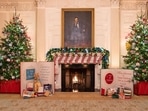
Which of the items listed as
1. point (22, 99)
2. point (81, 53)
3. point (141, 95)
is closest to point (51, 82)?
point (22, 99)

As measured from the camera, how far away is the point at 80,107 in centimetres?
930

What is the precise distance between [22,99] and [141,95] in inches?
192

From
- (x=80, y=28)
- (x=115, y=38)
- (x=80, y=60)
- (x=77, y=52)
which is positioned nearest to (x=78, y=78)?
(x=80, y=60)

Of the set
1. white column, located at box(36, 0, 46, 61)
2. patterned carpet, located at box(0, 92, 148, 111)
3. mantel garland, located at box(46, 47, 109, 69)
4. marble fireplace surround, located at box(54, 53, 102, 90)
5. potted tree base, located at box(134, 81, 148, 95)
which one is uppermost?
white column, located at box(36, 0, 46, 61)

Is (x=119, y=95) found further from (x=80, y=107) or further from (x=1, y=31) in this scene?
(x=1, y=31)

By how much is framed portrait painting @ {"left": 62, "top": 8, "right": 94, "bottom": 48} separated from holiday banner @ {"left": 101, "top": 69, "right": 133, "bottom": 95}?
272cm

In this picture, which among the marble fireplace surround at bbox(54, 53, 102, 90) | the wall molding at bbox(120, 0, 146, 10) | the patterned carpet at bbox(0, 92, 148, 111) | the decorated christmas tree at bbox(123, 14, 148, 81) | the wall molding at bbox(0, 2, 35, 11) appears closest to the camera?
the patterned carpet at bbox(0, 92, 148, 111)

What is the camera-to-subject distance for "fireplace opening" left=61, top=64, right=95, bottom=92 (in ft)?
48.1

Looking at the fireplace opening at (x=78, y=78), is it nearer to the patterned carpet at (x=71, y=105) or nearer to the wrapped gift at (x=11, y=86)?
the wrapped gift at (x=11, y=86)

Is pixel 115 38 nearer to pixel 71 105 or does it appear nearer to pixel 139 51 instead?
pixel 139 51

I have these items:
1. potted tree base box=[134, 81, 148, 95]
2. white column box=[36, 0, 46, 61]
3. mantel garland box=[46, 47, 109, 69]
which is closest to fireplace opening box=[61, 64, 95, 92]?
mantel garland box=[46, 47, 109, 69]

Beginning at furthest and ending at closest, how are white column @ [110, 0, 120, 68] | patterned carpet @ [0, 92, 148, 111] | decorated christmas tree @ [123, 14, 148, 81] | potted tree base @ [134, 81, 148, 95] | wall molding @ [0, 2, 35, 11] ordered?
wall molding @ [0, 2, 35, 11] → white column @ [110, 0, 120, 68] → decorated christmas tree @ [123, 14, 148, 81] → potted tree base @ [134, 81, 148, 95] → patterned carpet @ [0, 92, 148, 111]

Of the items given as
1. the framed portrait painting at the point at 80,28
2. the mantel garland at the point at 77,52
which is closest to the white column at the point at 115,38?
the mantel garland at the point at 77,52

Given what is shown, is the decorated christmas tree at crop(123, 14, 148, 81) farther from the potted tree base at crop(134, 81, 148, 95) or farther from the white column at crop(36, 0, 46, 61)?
the white column at crop(36, 0, 46, 61)
